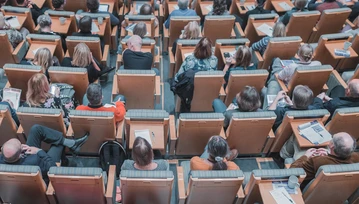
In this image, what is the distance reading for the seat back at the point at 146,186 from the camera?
280 centimetres

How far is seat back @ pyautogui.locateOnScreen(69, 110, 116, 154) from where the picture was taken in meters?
3.36

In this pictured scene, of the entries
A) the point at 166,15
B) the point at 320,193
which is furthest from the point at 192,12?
the point at 320,193

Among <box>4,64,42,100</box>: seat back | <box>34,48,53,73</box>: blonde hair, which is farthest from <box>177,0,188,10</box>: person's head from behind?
<box>4,64,42,100</box>: seat back

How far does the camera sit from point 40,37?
460 centimetres

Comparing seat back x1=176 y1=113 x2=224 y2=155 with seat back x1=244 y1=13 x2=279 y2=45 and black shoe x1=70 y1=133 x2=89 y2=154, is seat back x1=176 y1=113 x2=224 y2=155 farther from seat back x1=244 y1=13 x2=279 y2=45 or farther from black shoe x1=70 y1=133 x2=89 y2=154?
seat back x1=244 y1=13 x2=279 y2=45

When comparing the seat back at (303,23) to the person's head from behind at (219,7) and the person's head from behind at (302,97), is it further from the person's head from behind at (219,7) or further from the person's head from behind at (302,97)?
the person's head from behind at (302,97)

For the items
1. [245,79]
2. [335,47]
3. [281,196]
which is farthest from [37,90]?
[335,47]

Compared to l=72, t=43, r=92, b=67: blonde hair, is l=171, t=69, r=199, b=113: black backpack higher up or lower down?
lower down

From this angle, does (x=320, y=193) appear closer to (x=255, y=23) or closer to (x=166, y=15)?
(x=255, y=23)

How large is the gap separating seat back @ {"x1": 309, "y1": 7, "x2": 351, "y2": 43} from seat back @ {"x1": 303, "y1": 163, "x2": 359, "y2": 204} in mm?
3162

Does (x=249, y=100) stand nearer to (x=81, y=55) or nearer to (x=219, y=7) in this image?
(x=81, y=55)

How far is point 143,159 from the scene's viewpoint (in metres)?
3.04

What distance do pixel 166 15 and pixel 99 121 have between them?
11.1 feet

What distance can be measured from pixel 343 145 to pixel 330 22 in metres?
3.11
